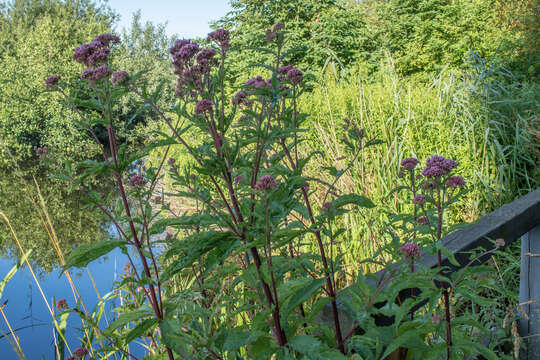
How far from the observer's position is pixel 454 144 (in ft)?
12.6

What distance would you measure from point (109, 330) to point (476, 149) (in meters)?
3.56

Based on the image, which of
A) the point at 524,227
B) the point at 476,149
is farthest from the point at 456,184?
the point at 476,149

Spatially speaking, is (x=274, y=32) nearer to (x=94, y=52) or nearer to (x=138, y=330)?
(x=94, y=52)

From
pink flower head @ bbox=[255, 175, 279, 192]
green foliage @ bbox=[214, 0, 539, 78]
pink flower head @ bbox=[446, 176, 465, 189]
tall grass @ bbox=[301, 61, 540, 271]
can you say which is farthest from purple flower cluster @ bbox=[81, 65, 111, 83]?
green foliage @ bbox=[214, 0, 539, 78]

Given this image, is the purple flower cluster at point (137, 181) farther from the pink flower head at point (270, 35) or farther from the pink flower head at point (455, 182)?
the pink flower head at point (455, 182)

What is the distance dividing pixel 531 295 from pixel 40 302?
20.0 ft

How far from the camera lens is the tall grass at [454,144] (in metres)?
3.25

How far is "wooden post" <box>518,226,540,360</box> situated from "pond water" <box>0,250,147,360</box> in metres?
3.66

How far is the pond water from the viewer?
4609 mm

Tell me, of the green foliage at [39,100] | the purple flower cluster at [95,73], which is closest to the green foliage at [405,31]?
the green foliage at [39,100]

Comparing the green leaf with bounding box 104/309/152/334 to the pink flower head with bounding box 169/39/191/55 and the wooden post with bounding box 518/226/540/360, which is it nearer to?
the pink flower head with bounding box 169/39/191/55

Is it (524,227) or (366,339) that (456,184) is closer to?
(366,339)

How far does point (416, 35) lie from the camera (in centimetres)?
1047

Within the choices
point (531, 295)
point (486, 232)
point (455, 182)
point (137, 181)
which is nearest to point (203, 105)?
point (137, 181)
